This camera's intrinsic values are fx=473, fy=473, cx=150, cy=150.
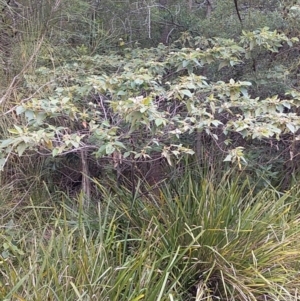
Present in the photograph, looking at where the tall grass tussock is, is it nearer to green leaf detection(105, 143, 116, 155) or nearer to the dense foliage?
the dense foliage

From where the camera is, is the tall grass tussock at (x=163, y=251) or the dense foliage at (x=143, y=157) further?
the dense foliage at (x=143, y=157)

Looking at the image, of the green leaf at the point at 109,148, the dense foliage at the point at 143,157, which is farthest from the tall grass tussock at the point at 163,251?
the green leaf at the point at 109,148

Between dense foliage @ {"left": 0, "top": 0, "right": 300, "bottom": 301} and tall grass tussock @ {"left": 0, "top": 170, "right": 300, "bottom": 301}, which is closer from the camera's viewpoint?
tall grass tussock @ {"left": 0, "top": 170, "right": 300, "bottom": 301}

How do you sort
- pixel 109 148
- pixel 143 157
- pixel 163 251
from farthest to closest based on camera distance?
pixel 143 157
pixel 163 251
pixel 109 148

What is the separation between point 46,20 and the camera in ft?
11.1

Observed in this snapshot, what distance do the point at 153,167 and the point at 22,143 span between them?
1.49 m

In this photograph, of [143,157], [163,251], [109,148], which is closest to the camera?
[109,148]

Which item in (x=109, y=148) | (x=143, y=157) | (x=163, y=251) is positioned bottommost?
(x=163, y=251)

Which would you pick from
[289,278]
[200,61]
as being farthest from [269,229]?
[200,61]

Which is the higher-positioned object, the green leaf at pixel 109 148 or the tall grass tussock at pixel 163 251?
the green leaf at pixel 109 148

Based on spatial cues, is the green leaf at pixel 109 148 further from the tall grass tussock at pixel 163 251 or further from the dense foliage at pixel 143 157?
the tall grass tussock at pixel 163 251

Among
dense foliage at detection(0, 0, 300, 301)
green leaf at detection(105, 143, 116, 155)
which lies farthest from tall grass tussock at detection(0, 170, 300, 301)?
green leaf at detection(105, 143, 116, 155)

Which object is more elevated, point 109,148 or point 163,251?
point 109,148

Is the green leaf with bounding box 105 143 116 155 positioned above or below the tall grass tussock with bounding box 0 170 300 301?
above
